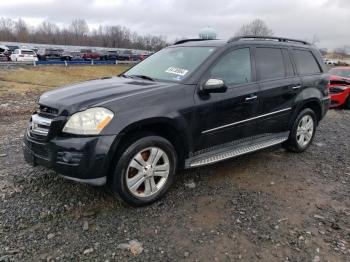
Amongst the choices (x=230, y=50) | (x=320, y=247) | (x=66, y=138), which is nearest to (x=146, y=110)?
(x=66, y=138)

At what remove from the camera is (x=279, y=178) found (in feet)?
14.4

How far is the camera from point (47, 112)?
3357 millimetres

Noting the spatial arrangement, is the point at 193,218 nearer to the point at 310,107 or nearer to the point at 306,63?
the point at 310,107

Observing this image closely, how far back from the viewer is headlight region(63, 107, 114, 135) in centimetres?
304

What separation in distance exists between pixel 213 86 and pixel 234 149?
994mm

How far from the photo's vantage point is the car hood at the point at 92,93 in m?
3.17

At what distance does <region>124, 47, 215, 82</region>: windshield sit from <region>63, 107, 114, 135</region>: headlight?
110cm

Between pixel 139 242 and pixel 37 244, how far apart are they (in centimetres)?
90

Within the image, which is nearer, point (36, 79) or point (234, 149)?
point (234, 149)

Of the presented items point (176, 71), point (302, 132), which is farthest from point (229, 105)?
point (302, 132)

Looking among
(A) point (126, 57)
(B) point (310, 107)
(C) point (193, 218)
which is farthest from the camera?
(A) point (126, 57)

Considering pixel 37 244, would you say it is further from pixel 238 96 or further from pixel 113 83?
pixel 238 96

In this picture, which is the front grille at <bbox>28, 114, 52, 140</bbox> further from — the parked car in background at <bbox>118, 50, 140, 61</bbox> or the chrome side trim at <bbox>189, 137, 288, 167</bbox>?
the parked car in background at <bbox>118, 50, 140, 61</bbox>

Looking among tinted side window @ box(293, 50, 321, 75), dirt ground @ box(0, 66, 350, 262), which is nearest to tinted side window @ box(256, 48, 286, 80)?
tinted side window @ box(293, 50, 321, 75)
